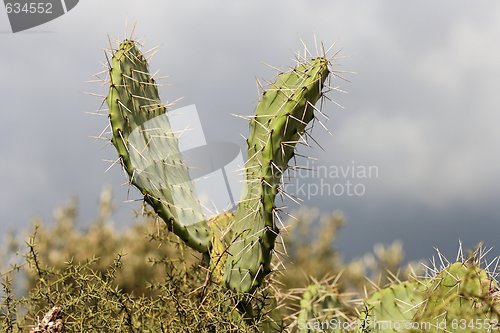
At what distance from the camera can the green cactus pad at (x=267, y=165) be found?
92.8 inches

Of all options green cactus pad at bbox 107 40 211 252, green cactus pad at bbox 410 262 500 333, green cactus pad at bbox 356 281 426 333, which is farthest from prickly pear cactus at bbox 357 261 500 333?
green cactus pad at bbox 107 40 211 252

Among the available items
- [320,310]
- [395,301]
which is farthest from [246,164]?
[320,310]

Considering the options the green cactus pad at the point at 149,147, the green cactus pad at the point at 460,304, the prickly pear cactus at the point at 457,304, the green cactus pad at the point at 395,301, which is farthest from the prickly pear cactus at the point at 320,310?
the green cactus pad at the point at 460,304

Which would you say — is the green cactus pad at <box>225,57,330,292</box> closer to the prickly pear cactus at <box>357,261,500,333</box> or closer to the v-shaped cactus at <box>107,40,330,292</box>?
the v-shaped cactus at <box>107,40,330,292</box>

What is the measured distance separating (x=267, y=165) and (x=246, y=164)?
162 mm

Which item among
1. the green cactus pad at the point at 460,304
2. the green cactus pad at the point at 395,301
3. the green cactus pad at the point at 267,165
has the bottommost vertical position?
the green cactus pad at the point at 395,301

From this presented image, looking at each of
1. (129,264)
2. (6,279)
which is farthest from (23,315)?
(129,264)

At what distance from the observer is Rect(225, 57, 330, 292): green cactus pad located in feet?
7.73

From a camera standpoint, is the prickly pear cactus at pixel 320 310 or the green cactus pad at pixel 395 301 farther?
the prickly pear cactus at pixel 320 310

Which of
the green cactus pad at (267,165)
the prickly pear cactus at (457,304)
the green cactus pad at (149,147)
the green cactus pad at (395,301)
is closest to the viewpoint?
the prickly pear cactus at (457,304)

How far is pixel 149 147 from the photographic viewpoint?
2703 millimetres

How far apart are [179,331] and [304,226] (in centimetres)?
616

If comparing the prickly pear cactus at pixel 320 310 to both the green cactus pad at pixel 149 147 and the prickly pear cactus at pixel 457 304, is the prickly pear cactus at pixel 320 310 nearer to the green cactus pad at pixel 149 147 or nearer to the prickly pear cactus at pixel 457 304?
the prickly pear cactus at pixel 457 304

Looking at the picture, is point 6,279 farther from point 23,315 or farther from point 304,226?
point 304,226
